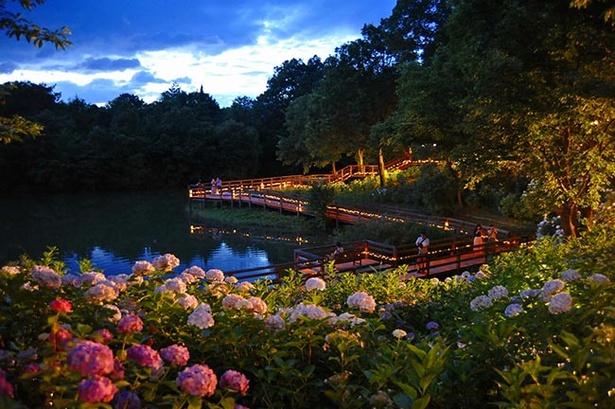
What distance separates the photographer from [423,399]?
2146 mm

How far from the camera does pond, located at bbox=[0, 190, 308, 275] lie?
862 inches

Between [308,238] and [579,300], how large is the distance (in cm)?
2281

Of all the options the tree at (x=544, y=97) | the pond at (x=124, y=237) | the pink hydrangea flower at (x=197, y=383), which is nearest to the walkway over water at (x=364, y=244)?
the pond at (x=124, y=237)

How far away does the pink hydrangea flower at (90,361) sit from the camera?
6.09ft

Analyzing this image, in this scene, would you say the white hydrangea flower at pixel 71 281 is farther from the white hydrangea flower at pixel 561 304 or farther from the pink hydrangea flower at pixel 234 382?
the white hydrangea flower at pixel 561 304

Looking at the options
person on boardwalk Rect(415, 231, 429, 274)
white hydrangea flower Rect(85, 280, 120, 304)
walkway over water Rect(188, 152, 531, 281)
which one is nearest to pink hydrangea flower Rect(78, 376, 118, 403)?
white hydrangea flower Rect(85, 280, 120, 304)

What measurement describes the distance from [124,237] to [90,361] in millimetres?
27211

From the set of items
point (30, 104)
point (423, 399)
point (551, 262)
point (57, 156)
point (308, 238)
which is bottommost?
point (308, 238)

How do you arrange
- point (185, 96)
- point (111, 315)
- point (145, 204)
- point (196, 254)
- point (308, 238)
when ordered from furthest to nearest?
point (185, 96), point (145, 204), point (308, 238), point (196, 254), point (111, 315)

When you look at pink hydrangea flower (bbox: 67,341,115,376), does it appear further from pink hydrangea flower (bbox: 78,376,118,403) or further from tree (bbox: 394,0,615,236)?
tree (bbox: 394,0,615,236)

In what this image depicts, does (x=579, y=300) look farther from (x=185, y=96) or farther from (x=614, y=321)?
(x=185, y=96)

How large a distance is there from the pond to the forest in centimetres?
602

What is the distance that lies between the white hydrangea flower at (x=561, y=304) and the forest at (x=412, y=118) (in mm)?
4456

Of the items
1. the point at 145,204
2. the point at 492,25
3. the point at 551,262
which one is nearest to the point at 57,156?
the point at 145,204
